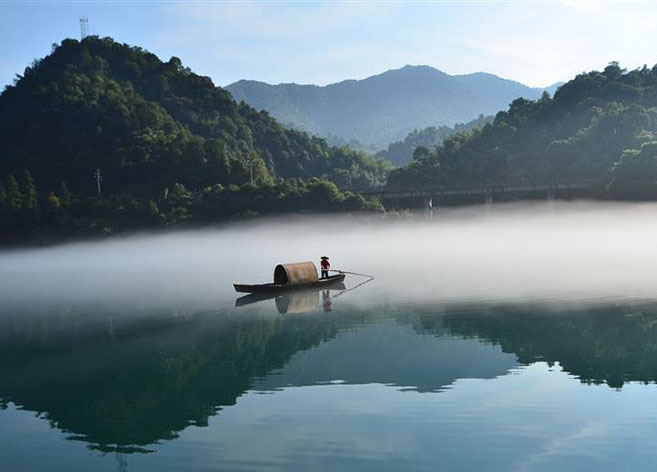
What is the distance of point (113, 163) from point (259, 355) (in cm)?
13159

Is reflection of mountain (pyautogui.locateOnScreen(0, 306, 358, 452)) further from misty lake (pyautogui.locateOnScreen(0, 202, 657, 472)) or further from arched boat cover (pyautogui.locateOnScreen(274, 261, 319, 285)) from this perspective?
arched boat cover (pyautogui.locateOnScreen(274, 261, 319, 285))

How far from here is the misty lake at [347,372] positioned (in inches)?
818

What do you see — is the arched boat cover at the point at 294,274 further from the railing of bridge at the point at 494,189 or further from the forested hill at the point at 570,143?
the railing of bridge at the point at 494,189

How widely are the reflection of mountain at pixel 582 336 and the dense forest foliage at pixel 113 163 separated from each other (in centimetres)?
9929

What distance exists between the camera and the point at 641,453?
1944 centimetres

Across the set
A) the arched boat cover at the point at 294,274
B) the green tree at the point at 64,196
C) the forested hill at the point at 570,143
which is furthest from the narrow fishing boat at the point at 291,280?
the green tree at the point at 64,196

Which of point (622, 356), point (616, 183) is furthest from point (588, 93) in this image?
point (622, 356)

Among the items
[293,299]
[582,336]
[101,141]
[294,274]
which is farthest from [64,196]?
[582,336]

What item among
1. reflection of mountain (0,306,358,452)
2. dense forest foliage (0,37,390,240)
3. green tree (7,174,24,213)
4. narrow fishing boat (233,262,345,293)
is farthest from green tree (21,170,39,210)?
reflection of mountain (0,306,358,452)

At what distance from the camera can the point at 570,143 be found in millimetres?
154625

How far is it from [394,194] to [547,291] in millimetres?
98842

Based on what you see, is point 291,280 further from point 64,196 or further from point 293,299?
point 64,196

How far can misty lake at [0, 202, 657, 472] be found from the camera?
68.2 ft

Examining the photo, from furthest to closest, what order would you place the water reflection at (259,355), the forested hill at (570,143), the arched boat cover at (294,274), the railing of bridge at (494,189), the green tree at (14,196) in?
the railing of bridge at (494,189) → the forested hill at (570,143) → the green tree at (14,196) → the arched boat cover at (294,274) → the water reflection at (259,355)
